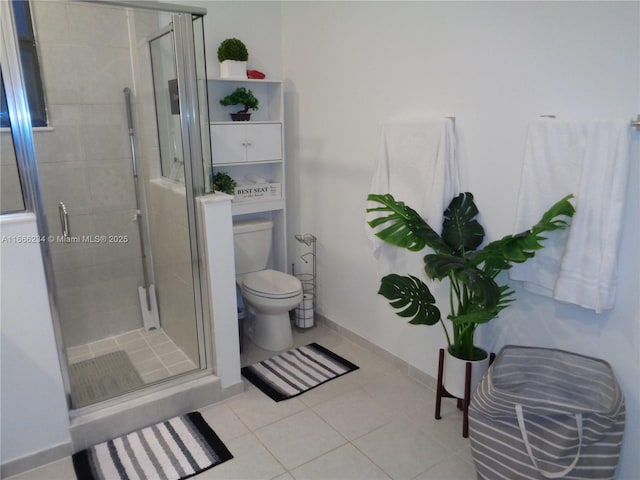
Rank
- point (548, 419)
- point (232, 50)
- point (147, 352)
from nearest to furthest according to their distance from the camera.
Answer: point (548, 419)
point (147, 352)
point (232, 50)

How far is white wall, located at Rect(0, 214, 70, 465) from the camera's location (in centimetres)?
183

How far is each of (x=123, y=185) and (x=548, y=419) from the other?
2.48m

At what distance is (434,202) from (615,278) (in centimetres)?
81

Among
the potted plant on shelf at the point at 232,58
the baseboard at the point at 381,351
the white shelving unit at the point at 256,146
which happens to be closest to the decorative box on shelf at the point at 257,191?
the white shelving unit at the point at 256,146

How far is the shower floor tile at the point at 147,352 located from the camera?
245 cm

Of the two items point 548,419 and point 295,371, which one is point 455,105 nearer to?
point 548,419

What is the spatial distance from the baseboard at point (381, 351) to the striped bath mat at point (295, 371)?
20 cm

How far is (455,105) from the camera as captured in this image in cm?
222

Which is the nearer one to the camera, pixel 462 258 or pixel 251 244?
pixel 462 258

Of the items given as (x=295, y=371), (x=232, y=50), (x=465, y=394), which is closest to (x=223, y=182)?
(x=232, y=50)

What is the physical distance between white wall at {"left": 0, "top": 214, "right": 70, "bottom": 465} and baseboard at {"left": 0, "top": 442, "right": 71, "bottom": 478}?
0.02 metres

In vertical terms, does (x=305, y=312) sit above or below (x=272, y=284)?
below

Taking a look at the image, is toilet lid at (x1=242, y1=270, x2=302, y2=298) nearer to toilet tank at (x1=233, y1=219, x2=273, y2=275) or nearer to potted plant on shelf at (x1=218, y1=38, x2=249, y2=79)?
toilet tank at (x1=233, y1=219, x2=273, y2=275)

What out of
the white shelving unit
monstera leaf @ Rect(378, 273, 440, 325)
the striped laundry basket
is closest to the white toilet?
the white shelving unit
